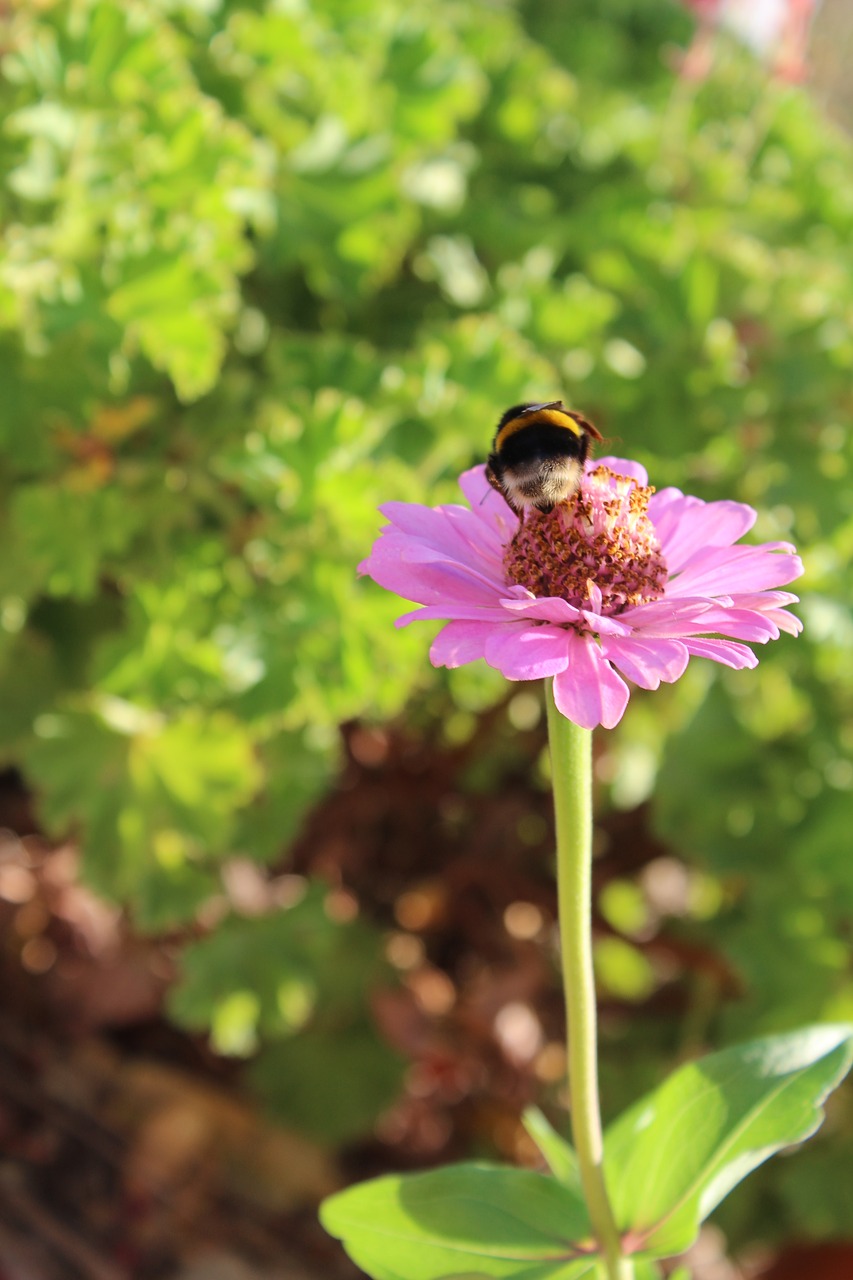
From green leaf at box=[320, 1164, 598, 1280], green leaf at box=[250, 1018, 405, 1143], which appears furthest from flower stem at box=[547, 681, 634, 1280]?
green leaf at box=[250, 1018, 405, 1143]

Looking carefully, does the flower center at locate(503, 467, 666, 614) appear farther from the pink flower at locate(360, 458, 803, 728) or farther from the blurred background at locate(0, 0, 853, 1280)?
the blurred background at locate(0, 0, 853, 1280)

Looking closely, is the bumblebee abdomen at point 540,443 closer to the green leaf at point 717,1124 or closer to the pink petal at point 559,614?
the pink petal at point 559,614

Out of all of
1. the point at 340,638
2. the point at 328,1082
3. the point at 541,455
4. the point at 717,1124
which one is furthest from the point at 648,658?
the point at 328,1082

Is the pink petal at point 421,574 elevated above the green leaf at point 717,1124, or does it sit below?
above

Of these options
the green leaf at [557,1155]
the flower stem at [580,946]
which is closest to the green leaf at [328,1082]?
the green leaf at [557,1155]

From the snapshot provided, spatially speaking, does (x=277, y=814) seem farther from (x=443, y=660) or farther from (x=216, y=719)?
(x=443, y=660)

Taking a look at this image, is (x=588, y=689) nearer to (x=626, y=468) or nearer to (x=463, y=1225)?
(x=626, y=468)

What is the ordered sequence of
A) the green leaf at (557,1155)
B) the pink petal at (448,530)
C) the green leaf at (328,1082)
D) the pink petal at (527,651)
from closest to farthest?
the pink petal at (527,651), the pink petal at (448,530), the green leaf at (557,1155), the green leaf at (328,1082)
